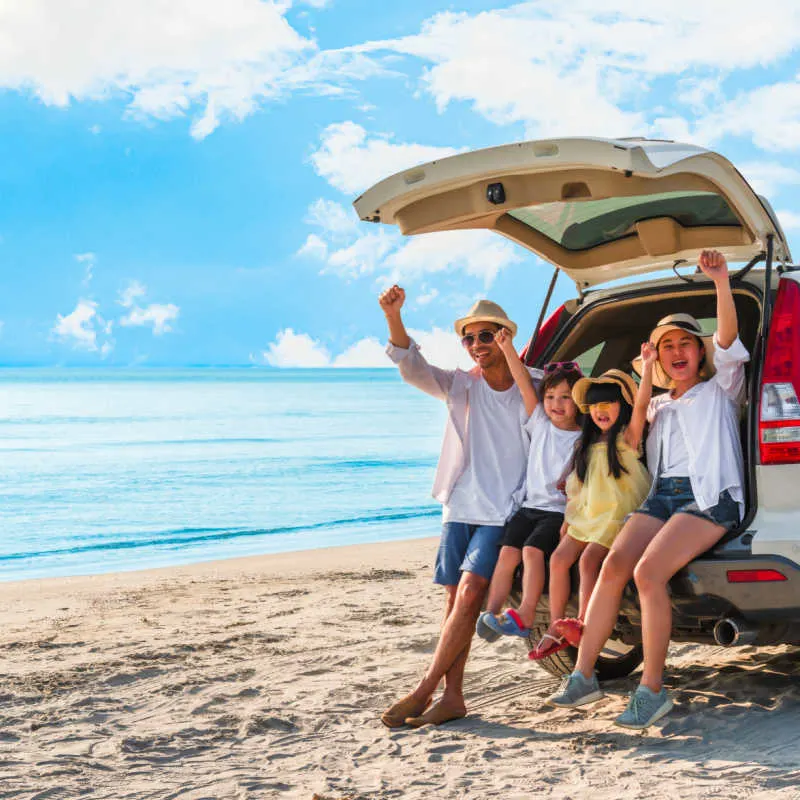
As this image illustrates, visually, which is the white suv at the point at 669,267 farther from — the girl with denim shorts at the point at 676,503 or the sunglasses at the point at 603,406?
the sunglasses at the point at 603,406

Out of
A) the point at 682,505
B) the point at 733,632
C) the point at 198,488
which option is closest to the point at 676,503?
the point at 682,505

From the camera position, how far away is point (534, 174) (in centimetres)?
445

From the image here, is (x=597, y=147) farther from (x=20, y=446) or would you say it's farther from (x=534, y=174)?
(x=20, y=446)

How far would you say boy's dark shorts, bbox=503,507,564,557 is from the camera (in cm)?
459

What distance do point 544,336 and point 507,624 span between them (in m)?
1.71

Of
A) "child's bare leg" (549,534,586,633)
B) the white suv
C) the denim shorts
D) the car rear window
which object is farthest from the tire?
the car rear window

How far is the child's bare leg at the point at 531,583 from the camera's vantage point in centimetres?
453

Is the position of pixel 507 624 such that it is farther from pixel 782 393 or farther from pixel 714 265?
pixel 714 265

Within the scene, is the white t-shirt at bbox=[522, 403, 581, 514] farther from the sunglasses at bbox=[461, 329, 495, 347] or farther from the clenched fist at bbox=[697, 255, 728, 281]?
the clenched fist at bbox=[697, 255, 728, 281]

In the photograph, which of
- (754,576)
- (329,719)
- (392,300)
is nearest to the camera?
(754,576)

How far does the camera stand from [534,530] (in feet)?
15.2

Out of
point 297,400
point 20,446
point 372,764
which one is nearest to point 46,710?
point 372,764

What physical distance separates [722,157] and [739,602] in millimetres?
1639

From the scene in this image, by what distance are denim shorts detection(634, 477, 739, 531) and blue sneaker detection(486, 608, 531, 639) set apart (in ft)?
2.11
